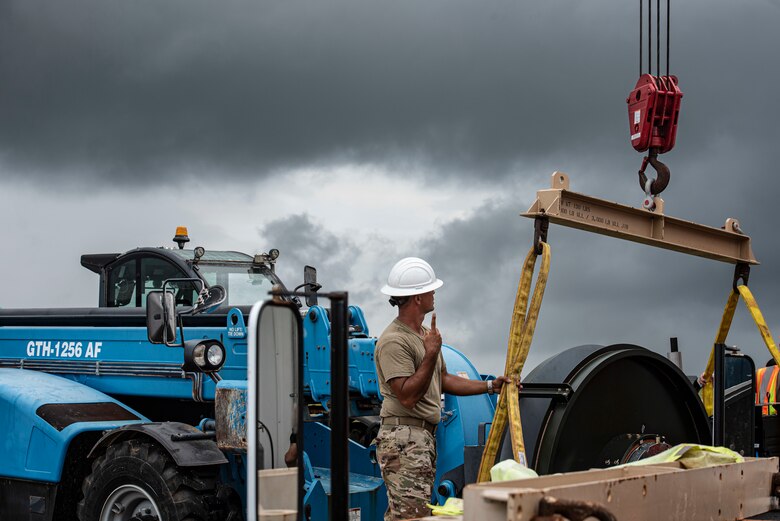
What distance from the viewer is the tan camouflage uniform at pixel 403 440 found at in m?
5.30

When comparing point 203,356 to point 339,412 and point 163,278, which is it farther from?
point 339,412

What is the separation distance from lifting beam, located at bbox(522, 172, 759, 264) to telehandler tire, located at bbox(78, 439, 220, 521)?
3.13 metres

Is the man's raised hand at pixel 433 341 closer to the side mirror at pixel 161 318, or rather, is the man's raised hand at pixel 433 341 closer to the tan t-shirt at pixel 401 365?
the tan t-shirt at pixel 401 365

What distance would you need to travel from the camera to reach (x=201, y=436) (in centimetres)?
673

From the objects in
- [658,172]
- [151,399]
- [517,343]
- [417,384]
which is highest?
[658,172]

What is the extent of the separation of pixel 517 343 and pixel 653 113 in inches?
102

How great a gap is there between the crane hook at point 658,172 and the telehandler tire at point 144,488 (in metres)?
3.39

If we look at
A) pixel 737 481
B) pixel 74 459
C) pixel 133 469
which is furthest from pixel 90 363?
pixel 737 481

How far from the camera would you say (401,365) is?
17.3ft

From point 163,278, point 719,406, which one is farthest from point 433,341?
point 163,278

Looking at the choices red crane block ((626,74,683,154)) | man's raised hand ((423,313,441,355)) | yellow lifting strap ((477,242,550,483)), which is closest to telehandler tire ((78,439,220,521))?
man's raised hand ((423,313,441,355))

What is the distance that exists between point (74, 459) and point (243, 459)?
5.16ft

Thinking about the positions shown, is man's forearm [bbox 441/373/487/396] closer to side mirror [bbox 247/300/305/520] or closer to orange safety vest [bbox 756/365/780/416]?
side mirror [bbox 247/300/305/520]

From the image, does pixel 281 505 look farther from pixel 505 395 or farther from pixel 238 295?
pixel 238 295
